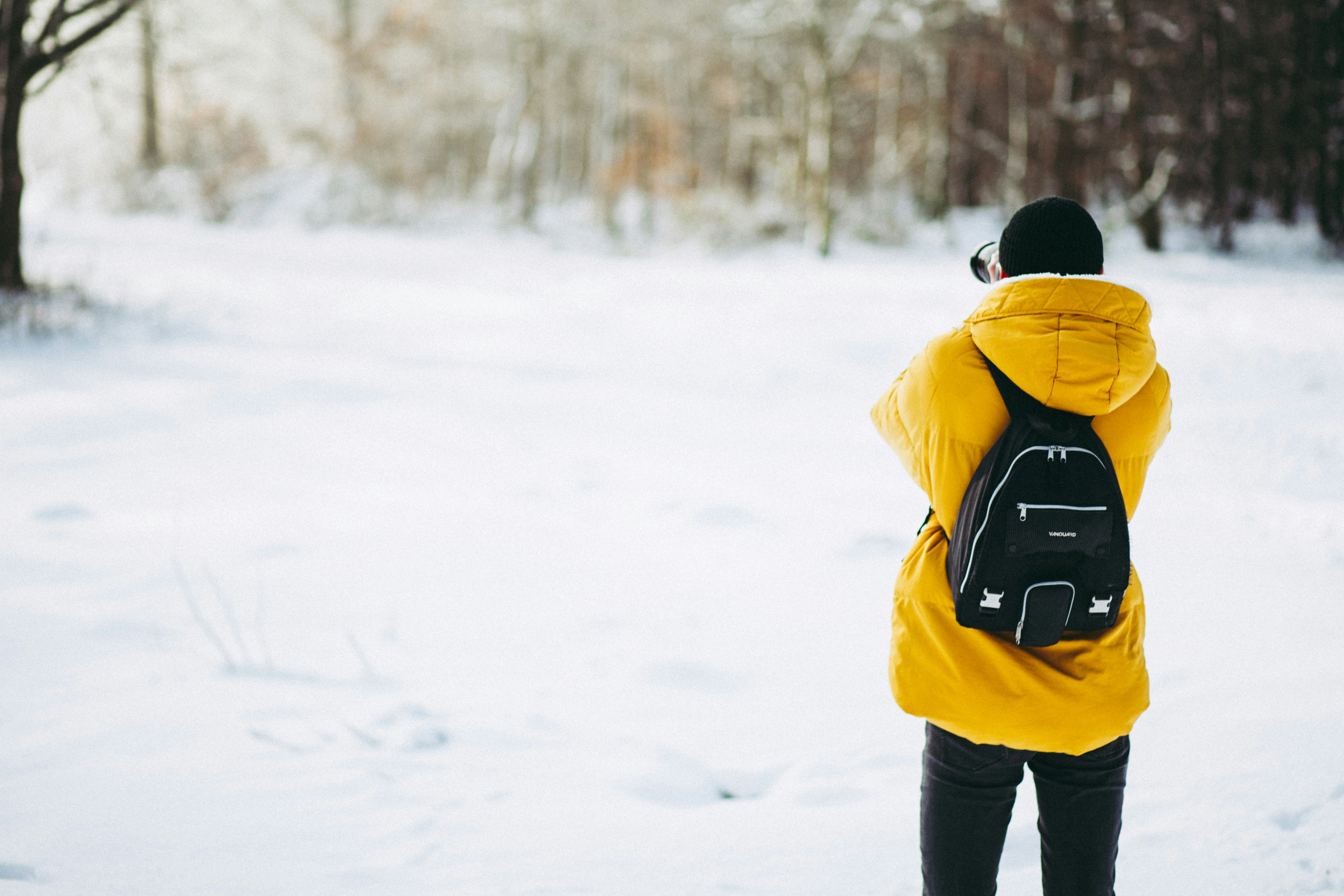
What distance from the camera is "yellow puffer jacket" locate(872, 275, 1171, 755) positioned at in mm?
1423

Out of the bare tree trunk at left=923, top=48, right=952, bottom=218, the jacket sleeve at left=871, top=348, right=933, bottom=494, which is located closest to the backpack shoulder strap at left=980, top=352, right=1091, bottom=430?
the jacket sleeve at left=871, top=348, right=933, bottom=494

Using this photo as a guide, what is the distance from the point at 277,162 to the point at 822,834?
84.9 feet

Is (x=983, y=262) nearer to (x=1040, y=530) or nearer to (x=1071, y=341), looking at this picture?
(x=1071, y=341)

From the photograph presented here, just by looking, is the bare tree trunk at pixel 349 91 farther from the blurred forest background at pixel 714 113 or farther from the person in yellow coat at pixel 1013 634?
the person in yellow coat at pixel 1013 634

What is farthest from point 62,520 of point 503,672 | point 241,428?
point 503,672

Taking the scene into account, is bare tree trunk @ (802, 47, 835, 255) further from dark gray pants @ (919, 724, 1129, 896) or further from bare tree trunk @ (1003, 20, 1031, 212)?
dark gray pants @ (919, 724, 1129, 896)

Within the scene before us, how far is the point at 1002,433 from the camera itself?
1464 mm

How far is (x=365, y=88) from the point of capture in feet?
83.4

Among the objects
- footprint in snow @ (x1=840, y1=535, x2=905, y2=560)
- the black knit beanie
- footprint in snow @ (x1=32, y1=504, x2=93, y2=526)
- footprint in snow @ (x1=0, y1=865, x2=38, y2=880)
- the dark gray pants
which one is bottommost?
footprint in snow @ (x1=840, y1=535, x2=905, y2=560)

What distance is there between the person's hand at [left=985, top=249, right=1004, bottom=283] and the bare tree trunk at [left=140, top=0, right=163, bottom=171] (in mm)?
11719

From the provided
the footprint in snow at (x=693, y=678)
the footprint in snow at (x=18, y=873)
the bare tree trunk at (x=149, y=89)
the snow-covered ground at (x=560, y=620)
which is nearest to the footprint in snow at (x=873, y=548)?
the snow-covered ground at (x=560, y=620)

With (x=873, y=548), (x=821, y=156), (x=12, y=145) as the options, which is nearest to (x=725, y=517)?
(x=873, y=548)

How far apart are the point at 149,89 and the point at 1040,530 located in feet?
69.5

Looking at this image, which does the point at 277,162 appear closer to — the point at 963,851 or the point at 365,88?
the point at 365,88
